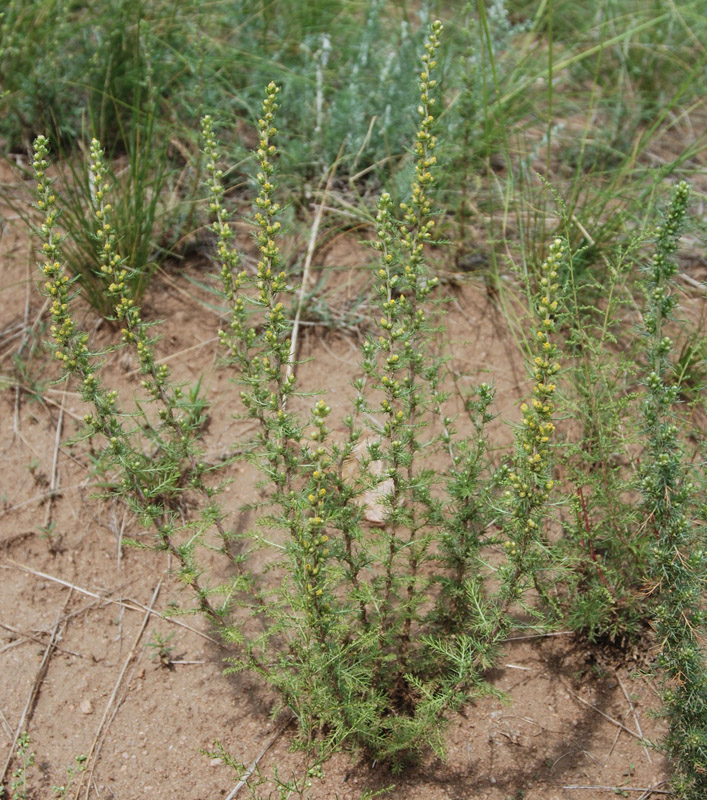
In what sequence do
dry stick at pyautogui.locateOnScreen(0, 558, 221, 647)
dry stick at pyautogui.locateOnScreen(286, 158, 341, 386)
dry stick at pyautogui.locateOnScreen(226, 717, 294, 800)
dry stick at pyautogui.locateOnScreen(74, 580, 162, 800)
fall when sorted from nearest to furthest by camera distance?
dry stick at pyautogui.locateOnScreen(226, 717, 294, 800), dry stick at pyautogui.locateOnScreen(74, 580, 162, 800), dry stick at pyautogui.locateOnScreen(0, 558, 221, 647), dry stick at pyautogui.locateOnScreen(286, 158, 341, 386)

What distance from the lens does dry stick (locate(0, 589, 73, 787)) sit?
319cm

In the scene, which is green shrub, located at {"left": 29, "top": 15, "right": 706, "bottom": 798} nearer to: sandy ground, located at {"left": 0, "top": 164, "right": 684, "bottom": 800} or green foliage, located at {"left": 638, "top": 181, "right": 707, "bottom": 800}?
green foliage, located at {"left": 638, "top": 181, "right": 707, "bottom": 800}

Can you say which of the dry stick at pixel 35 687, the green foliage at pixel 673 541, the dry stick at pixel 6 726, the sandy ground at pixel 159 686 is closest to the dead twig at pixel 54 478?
the sandy ground at pixel 159 686

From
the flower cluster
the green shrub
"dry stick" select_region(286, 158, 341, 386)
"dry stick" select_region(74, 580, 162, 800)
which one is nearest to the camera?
the flower cluster

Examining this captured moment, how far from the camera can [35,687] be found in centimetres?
336

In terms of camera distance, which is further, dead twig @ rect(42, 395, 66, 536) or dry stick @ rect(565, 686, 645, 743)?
dead twig @ rect(42, 395, 66, 536)

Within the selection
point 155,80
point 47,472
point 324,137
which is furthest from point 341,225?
point 47,472

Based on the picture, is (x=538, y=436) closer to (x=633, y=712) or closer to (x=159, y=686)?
(x=633, y=712)

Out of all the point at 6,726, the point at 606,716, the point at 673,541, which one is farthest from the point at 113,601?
the point at 673,541

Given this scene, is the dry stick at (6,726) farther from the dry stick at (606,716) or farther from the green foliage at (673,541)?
the green foliage at (673,541)

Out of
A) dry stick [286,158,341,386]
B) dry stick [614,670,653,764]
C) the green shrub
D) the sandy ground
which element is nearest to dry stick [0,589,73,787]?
the sandy ground

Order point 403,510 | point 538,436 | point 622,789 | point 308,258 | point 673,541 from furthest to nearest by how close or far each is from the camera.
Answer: point 308,258 < point 622,789 < point 403,510 < point 673,541 < point 538,436

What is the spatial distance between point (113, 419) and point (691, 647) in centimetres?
191

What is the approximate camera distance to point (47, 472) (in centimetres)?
390
